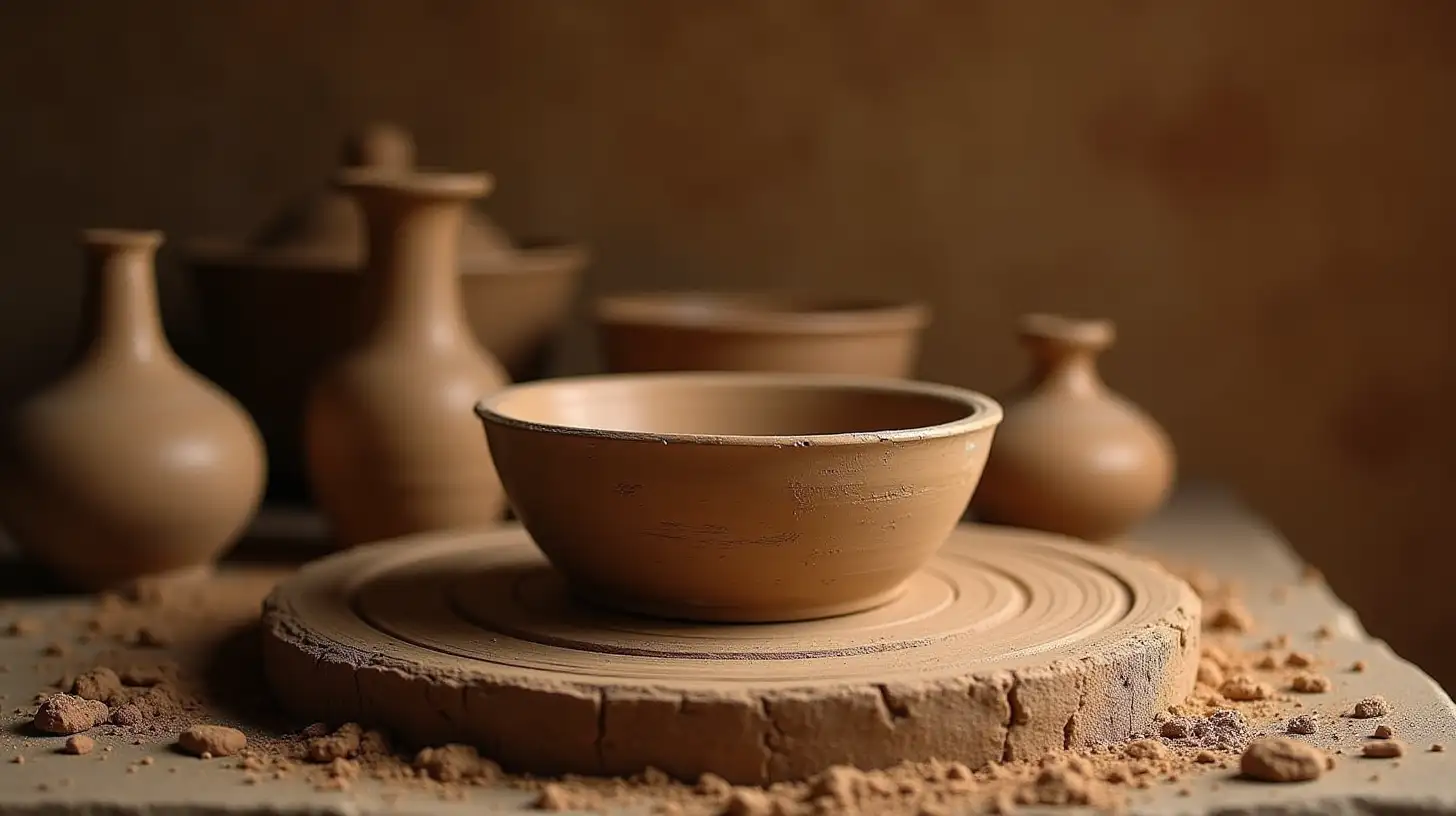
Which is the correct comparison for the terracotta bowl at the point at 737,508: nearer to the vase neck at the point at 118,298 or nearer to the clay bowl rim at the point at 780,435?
the clay bowl rim at the point at 780,435

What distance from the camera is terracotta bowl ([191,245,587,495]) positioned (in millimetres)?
2568

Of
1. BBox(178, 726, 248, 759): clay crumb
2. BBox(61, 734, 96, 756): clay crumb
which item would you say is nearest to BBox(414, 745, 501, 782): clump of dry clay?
BBox(178, 726, 248, 759): clay crumb

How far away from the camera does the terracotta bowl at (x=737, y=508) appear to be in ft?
5.21

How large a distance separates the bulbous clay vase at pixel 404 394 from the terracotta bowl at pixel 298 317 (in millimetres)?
163

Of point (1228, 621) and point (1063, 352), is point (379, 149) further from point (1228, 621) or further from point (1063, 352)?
point (1228, 621)

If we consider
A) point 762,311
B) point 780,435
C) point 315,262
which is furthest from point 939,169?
point 780,435

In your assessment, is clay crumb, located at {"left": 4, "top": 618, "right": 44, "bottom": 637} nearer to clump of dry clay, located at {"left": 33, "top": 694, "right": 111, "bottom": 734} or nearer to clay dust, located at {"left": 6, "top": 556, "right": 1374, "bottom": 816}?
clay dust, located at {"left": 6, "top": 556, "right": 1374, "bottom": 816}

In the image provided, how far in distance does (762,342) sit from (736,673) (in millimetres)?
1024

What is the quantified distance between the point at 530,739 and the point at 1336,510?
2.05 meters

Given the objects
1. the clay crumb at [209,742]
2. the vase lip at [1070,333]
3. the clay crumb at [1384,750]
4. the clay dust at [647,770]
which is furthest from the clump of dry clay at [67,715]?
the vase lip at [1070,333]

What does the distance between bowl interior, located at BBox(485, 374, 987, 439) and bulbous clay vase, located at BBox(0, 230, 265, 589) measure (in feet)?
1.83

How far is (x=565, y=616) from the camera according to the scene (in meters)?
1.73

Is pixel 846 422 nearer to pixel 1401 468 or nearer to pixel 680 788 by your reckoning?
pixel 680 788

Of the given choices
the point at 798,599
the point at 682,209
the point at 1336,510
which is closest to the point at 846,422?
the point at 798,599
